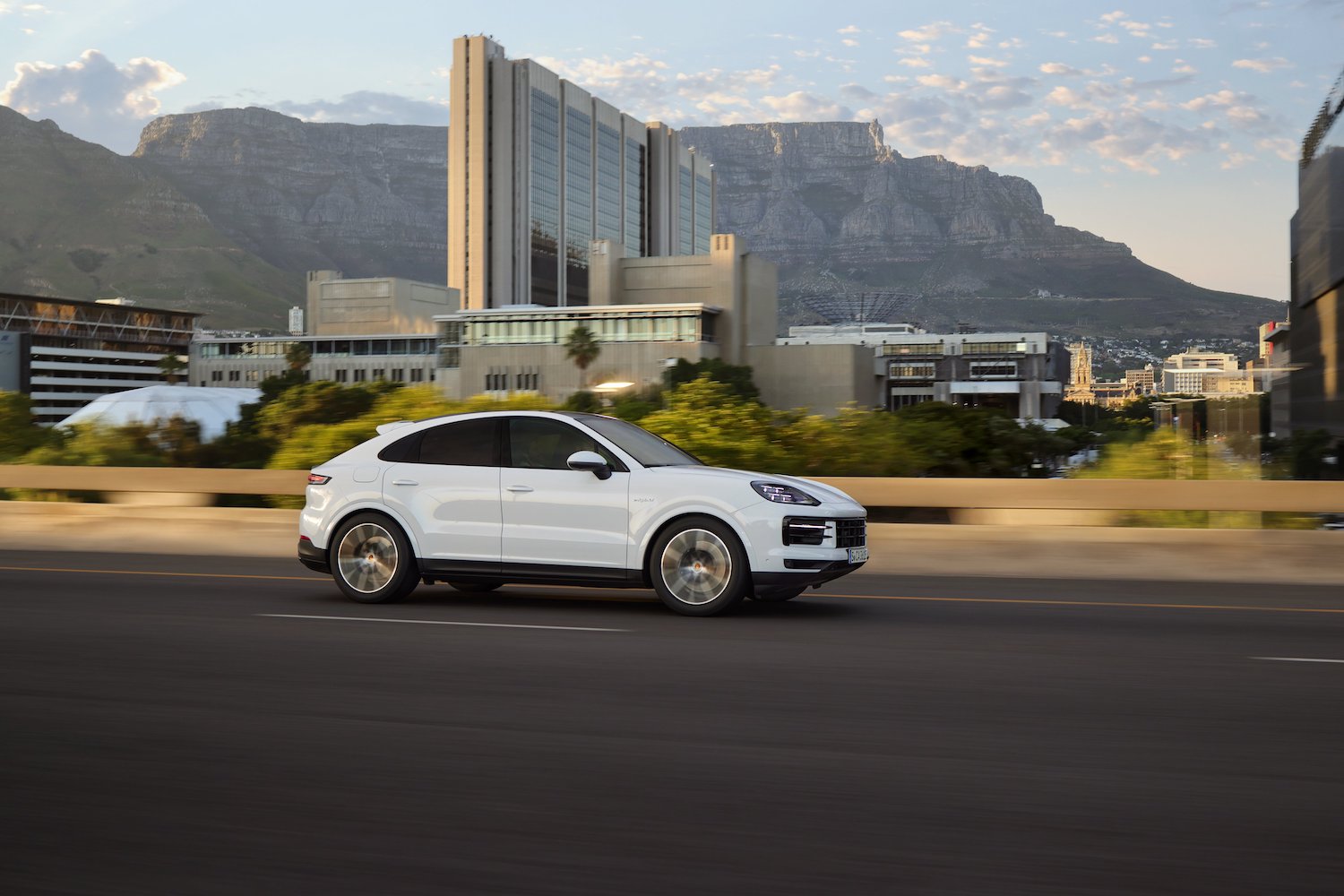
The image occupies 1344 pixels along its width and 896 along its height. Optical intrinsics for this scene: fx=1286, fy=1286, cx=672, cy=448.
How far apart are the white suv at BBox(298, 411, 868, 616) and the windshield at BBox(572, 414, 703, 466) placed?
2 cm

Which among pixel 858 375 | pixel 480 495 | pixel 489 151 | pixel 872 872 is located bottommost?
pixel 872 872

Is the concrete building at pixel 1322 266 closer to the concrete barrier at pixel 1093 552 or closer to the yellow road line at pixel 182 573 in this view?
the concrete barrier at pixel 1093 552

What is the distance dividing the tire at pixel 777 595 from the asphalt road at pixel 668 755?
0.23 meters

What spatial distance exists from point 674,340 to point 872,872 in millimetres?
131534

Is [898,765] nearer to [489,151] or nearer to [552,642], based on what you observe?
[552,642]

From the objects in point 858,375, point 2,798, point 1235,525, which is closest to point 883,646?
point 2,798

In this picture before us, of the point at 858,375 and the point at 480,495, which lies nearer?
the point at 480,495

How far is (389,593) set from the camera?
10305 mm

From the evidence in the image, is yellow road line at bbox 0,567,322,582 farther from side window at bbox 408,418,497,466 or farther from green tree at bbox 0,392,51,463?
green tree at bbox 0,392,51,463

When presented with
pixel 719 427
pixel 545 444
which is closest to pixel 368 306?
pixel 719 427

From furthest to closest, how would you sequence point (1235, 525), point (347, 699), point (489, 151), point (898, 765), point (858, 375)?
point (489, 151) < point (858, 375) < point (1235, 525) < point (347, 699) < point (898, 765)

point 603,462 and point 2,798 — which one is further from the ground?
point 603,462

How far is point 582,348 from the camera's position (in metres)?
130

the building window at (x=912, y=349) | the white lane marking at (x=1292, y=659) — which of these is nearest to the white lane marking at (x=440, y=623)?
the white lane marking at (x=1292, y=659)
